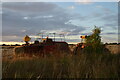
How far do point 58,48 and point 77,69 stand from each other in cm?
549

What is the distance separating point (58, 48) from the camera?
10.9 metres

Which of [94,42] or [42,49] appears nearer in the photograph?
[42,49]

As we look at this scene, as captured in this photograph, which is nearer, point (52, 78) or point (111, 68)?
point (52, 78)

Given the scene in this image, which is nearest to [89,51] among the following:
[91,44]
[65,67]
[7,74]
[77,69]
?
[91,44]

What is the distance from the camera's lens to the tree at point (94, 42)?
36.8ft

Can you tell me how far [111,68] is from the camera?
606 cm

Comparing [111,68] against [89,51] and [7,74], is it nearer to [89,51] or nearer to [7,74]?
[7,74]

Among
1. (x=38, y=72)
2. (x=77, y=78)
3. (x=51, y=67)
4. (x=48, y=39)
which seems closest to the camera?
(x=77, y=78)

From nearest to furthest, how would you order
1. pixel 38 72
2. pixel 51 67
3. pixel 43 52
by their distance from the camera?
1. pixel 38 72
2. pixel 51 67
3. pixel 43 52

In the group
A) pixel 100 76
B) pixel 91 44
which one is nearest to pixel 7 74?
pixel 100 76

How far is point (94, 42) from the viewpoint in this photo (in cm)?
1162

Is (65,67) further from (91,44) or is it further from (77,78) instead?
(91,44)

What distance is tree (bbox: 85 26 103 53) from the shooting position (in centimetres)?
1122

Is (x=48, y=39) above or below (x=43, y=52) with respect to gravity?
above
